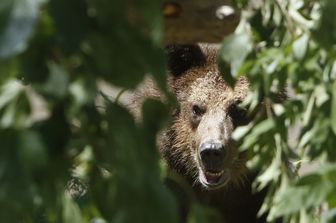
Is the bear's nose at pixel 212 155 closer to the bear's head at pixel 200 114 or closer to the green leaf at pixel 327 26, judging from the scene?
the bear's head at pixel 200 114

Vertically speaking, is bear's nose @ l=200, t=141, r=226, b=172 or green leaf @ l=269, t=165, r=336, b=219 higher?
green leaf @ l=269, t=165, r=336, b=219

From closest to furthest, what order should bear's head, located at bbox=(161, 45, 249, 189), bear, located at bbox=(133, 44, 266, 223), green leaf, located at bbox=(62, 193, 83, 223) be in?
green leaf, located at bbox=(62, 193, 83, 223), bear's head, located at bbox=(161, 45, 249, 189), bear, located at bbox=(133, 44, 266, 223)

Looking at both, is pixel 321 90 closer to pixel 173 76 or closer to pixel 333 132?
pixel 333 132

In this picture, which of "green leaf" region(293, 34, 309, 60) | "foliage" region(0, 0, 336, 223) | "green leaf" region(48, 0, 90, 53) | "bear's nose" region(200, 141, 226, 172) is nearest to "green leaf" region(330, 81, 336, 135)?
"green leaf" region(293, 34, 309, 60)

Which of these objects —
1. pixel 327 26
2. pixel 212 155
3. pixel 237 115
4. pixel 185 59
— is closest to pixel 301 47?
pixel 327 26

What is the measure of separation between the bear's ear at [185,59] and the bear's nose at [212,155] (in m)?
0.78

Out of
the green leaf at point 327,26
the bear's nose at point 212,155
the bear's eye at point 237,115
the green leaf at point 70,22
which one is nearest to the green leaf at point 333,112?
the green leaf at point 327,26

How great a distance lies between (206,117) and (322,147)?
3.88 m

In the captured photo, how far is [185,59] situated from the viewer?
6.64 m

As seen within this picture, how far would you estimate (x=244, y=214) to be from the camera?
657cm

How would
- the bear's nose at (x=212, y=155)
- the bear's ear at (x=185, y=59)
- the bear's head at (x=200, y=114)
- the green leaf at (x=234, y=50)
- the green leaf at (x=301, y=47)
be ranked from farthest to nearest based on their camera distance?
the bear's ear at (x=185, y=59) → the bear's head at (x=200, y=114) → the bear's nose at (x=212, y=155) → the green leaf at (x=301, y=47) → the green leaf at (x=234, y=50)

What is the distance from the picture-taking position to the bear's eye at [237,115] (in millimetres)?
6379

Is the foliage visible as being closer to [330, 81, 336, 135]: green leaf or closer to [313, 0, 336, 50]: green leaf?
[313, 0, 336, 50]: green leaf

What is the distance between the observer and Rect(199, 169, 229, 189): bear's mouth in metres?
6.13
